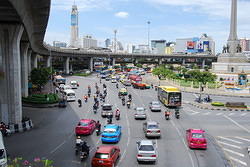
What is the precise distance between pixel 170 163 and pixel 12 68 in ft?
50.5

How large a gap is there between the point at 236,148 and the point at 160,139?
5.21 m

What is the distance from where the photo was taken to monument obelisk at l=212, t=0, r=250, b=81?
69.1 meters

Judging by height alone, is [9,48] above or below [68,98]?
above

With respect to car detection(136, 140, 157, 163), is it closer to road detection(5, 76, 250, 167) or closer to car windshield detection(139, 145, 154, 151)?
car windshield detection(139, 145, 154, 151)

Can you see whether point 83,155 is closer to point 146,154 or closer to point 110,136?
point 146,154

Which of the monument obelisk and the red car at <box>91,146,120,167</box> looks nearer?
the red car at <box>91,146,120,167</box>

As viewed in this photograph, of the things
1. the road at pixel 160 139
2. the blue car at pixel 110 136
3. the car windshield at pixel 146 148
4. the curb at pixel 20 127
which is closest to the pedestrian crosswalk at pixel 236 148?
the road at pixel 160 139

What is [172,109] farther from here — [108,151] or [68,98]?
[108,151]

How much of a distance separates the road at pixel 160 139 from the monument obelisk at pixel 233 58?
129 ft

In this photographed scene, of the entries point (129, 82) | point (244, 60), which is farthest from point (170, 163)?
point (244, 60)

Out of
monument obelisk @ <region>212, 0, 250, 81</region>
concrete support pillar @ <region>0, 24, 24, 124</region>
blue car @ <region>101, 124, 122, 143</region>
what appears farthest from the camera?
monument obelisk @ <region>212, 0, 250, 81</region>

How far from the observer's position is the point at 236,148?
19.9 metres

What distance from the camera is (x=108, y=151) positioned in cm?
1530

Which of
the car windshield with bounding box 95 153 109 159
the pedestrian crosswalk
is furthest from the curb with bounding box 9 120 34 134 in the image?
the pedestrian crosswalk
